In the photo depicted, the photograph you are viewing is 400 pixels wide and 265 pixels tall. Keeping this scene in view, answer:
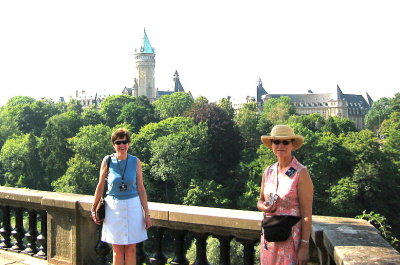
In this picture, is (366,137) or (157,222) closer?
(157,222)

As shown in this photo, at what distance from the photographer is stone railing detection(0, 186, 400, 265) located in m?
3.90

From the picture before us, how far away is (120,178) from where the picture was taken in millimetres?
5078

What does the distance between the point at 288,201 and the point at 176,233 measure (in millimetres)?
1962

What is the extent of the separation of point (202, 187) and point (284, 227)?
139 ft

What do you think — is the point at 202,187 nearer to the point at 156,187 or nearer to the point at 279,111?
the point at 156,187

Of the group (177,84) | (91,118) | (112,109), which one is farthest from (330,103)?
(91,118)

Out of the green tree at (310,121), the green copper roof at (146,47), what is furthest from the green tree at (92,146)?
the green copper roof at (146,47)

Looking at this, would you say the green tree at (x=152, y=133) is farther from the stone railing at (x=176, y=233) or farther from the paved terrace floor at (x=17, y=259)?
the stone railing at (x=176, y=233)

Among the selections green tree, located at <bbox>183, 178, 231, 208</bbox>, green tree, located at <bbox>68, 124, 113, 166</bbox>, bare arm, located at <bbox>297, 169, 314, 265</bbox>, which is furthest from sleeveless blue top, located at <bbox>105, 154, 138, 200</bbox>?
green tree, located at <bbox>68, 124, 113, 166</bbox>

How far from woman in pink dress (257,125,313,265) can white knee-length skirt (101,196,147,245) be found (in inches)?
56.1

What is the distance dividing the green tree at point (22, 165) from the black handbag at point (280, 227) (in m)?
59.6

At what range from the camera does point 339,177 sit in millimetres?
46344

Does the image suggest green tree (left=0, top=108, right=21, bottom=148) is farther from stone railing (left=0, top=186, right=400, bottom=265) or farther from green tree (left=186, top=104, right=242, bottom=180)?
stone railing (left=0, top=186, right=400, bottom=265)

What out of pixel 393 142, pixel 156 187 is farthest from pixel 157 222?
pixel 393 142
